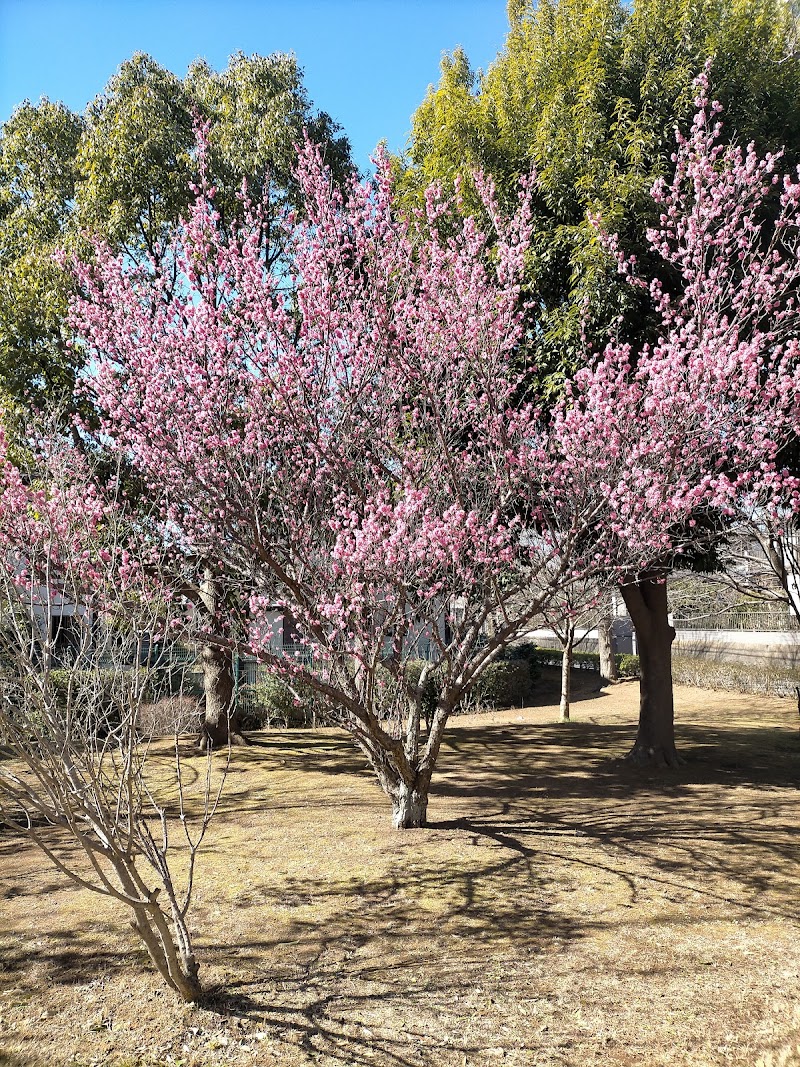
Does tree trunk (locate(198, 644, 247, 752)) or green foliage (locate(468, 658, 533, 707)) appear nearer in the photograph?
A: tree trunk (locate(198, 644, 247, 752))

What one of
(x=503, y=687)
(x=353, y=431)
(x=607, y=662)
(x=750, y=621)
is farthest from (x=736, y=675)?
(x=353, y=431)

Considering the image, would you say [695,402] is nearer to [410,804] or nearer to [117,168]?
[410,804]

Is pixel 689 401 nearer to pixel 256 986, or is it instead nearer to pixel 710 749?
pixel 256 986

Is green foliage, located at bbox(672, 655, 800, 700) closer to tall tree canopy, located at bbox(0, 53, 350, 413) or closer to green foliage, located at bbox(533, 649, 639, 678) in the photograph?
green foliage, located at bbox(533, 649, 639, 678)

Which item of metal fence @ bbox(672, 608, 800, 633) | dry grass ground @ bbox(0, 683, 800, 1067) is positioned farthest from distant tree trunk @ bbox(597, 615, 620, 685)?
dry grass ground @ bbox(0, 683, 800, 1067)

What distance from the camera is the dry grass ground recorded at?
352cm

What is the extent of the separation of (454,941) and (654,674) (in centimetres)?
647

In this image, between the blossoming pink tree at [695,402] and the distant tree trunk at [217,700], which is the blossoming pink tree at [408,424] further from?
the distant tree trunk at [217,700]

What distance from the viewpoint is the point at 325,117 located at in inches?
448

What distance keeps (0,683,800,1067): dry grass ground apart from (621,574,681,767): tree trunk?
4.44 ft

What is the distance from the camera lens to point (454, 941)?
464cm

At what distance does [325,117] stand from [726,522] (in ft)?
28.6

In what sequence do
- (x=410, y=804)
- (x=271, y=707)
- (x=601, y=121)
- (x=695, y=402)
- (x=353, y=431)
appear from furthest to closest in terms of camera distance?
(x=271, y=707)
(x=601, y=121)
(x=410, y=804)
(x=353, y=431)
(x=695, y=402)

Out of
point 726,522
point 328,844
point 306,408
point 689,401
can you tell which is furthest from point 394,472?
point 726,522
